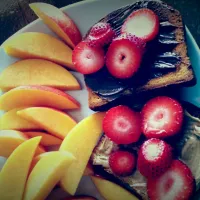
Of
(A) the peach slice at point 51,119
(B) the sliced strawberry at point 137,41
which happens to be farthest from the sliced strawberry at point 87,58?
(A) the peach slice at point 51,119

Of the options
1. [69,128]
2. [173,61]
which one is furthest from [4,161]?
[173,61]

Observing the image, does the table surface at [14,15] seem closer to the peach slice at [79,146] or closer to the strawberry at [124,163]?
the peach slice at [79,146]

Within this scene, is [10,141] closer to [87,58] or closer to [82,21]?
[87,58]

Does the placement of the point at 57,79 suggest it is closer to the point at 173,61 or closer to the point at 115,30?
the point at 115,30

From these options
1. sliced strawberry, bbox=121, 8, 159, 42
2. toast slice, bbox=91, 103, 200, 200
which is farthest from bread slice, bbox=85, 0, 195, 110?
toast slice, bbox=91, 103, 200, 200

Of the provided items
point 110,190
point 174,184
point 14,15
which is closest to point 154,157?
point 174,184
